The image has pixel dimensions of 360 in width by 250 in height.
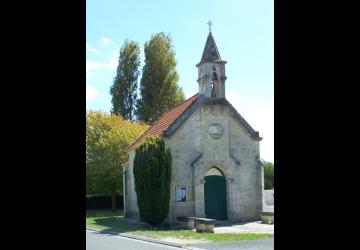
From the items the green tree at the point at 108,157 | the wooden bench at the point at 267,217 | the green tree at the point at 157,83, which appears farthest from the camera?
the green tree at the point at 157,83

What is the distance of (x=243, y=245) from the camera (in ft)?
48.0

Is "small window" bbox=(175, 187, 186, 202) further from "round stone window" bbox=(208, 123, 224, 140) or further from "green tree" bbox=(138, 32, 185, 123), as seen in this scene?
"green tree" bbox=(138, 32, 185, 123)

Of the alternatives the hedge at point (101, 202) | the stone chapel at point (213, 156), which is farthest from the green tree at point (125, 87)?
the stone chapel at point (213, 156)

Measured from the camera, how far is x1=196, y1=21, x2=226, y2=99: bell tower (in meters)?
24.4

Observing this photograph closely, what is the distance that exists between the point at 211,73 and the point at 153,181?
6853 mm

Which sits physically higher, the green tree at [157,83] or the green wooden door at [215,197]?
the green tree at [157,83]

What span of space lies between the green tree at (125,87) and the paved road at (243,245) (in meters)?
32.1

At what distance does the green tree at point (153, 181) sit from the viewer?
21391 millimetres

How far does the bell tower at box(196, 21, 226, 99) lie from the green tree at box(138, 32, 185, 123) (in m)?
21.7

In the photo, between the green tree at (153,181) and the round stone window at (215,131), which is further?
the round stone window at (215,131)

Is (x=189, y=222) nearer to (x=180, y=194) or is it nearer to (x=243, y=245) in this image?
(x=180, y=194)

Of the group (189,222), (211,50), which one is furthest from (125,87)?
(189,222)

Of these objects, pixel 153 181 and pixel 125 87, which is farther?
pixel 125 87

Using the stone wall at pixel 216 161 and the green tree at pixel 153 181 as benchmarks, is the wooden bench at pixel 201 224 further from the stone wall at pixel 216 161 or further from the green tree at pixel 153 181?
the stone wall at pixel 216 161
